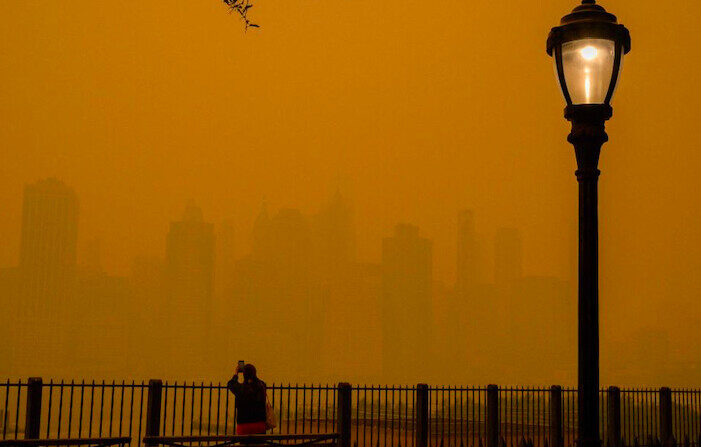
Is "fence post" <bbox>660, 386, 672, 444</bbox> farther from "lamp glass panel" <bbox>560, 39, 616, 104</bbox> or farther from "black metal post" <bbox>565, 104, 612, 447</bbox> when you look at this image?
"lamp glass panel" <bbox>560, 39, 616, 104</bbox>

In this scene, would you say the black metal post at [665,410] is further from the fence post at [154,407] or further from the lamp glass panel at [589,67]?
the lamp glass panel at [589,67]

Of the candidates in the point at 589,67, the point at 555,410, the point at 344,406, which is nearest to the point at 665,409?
the point at 555,410

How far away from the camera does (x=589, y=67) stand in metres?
5.72

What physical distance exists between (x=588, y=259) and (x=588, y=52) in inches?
50.7

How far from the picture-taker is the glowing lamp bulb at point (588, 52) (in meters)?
5.70

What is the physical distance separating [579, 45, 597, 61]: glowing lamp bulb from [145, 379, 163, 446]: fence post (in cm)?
1173

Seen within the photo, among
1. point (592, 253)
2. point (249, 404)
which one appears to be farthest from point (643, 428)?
point (592, 253)

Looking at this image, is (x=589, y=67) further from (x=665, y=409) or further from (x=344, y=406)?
(x=665, y=409)

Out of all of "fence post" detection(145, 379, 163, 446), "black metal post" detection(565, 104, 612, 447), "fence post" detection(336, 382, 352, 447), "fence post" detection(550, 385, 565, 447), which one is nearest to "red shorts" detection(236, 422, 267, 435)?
"fence post" detection(145, 379, 163, 446)

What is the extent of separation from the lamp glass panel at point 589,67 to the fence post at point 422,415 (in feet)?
40.4

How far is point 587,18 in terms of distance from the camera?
5.82m

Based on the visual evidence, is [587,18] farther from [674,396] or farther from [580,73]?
[674,396]

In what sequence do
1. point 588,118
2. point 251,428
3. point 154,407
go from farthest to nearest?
point 154,407 → point 251,428 → point 588,118

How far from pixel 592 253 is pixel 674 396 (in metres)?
17.5
